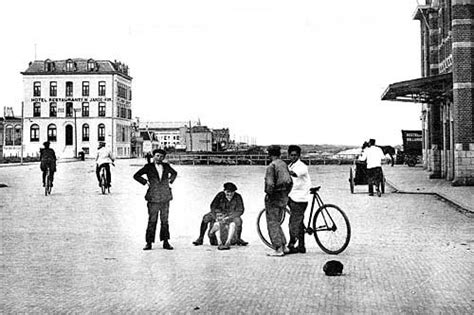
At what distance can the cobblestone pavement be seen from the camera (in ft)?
19.0

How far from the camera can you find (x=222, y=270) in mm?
7398

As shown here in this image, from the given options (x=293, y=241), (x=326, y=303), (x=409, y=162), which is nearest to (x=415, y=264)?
(x=293, y=241)

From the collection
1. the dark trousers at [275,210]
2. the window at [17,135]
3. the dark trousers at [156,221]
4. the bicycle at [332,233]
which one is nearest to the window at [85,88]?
the window at [17,135]

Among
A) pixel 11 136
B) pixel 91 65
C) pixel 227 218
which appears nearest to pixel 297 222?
pixel 227 218

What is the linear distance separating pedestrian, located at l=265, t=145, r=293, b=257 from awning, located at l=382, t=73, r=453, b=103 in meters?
15.3

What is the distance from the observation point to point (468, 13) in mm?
22359

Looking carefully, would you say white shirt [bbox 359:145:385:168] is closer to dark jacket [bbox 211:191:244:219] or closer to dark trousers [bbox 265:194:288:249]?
dark jacket [bbox 211:191:244:219]

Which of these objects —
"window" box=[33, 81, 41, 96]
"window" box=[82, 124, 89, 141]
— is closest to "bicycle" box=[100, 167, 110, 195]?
"window" box=[82, 124, 89, 141]

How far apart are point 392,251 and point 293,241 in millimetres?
1407

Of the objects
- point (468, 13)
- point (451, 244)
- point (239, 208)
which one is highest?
point (468, 13)

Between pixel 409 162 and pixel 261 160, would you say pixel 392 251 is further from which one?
pixel 261 160

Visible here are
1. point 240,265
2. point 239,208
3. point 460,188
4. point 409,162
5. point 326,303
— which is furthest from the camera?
point 409,162

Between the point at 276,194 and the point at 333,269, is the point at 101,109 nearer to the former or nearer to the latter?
the point at 276,194

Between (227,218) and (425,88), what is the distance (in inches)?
670
